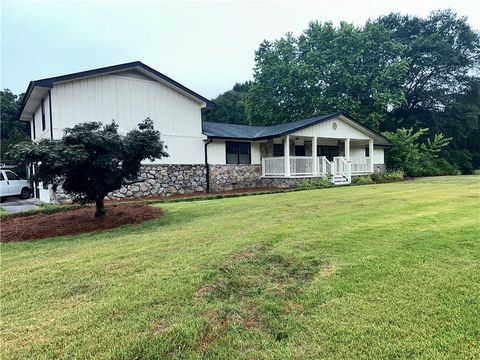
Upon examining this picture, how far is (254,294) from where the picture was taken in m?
3.40

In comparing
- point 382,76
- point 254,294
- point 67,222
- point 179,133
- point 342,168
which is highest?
point 382,76

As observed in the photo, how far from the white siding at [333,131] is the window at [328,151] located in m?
2.12

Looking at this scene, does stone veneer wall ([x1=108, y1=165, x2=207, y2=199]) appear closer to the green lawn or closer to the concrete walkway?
the concrete walkway

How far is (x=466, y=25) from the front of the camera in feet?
111

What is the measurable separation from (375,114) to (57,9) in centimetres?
2482

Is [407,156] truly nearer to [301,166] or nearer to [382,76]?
[382,76]

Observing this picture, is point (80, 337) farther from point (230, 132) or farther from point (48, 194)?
point (230, 132)

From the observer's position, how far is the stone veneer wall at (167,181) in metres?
14.9

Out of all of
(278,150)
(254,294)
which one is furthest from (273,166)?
(254,294)

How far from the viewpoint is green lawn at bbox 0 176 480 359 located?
8.15 ft

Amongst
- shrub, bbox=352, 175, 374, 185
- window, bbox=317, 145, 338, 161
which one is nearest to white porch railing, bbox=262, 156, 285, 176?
shrub, bbox=352, 175, 374, 185

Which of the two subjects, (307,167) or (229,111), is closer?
(307,167)

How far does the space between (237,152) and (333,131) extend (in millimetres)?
6191

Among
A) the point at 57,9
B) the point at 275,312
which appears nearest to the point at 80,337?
the point at 275,312
